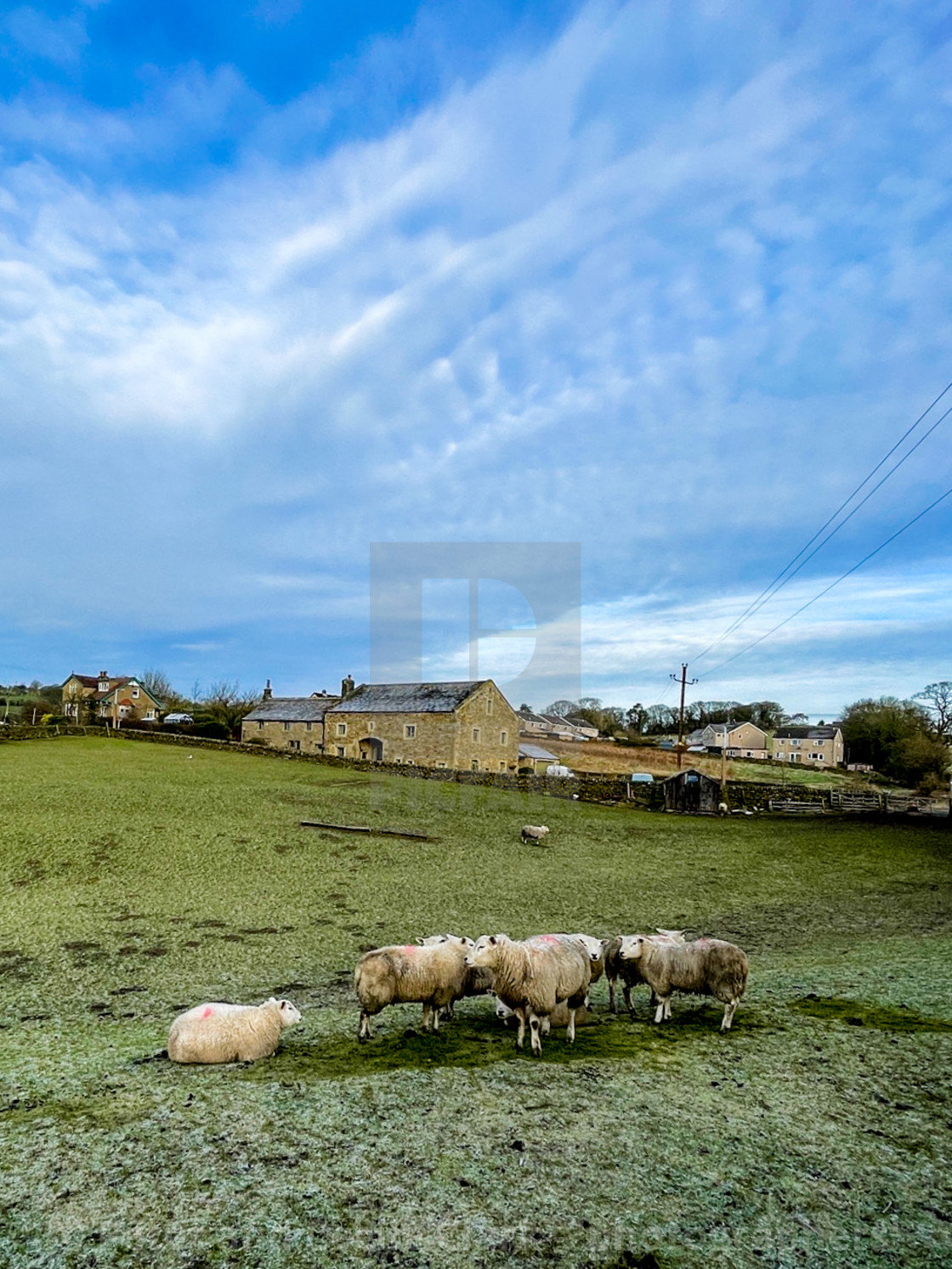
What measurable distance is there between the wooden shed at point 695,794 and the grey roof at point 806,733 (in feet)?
242

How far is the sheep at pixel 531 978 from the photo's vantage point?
7.09 metres

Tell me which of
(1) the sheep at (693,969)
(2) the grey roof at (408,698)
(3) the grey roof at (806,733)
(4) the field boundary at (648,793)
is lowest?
(4) the field boundary at (648,793)

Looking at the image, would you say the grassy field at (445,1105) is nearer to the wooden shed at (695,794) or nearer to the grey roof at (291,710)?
the wooden shed at (695,794)

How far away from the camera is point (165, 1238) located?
4.02m

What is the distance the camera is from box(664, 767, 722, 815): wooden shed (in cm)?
3616

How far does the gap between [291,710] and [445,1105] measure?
193ft

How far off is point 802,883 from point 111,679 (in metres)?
108

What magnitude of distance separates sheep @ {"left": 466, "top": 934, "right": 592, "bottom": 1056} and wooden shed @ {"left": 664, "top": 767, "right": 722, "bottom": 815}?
3058 centimetres

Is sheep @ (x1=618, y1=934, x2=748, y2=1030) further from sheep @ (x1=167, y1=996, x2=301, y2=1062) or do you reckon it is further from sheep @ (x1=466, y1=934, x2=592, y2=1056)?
sheep @ (x1=167, y1=996, x2=301, y2=1062)

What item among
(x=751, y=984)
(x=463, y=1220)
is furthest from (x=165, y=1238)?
(x=751, y=984)

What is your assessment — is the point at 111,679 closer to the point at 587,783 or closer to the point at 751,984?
the point at 587,783

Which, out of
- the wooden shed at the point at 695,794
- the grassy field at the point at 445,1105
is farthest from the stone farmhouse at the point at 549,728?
the grassy field at the point at 445,1105

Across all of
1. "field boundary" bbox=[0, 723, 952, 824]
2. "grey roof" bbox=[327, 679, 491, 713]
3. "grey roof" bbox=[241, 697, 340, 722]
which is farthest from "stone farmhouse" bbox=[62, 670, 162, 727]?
"field boundary" bbox=[0, 723, 952, 824]

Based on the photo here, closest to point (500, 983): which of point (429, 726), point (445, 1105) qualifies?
point (445, 1105)
